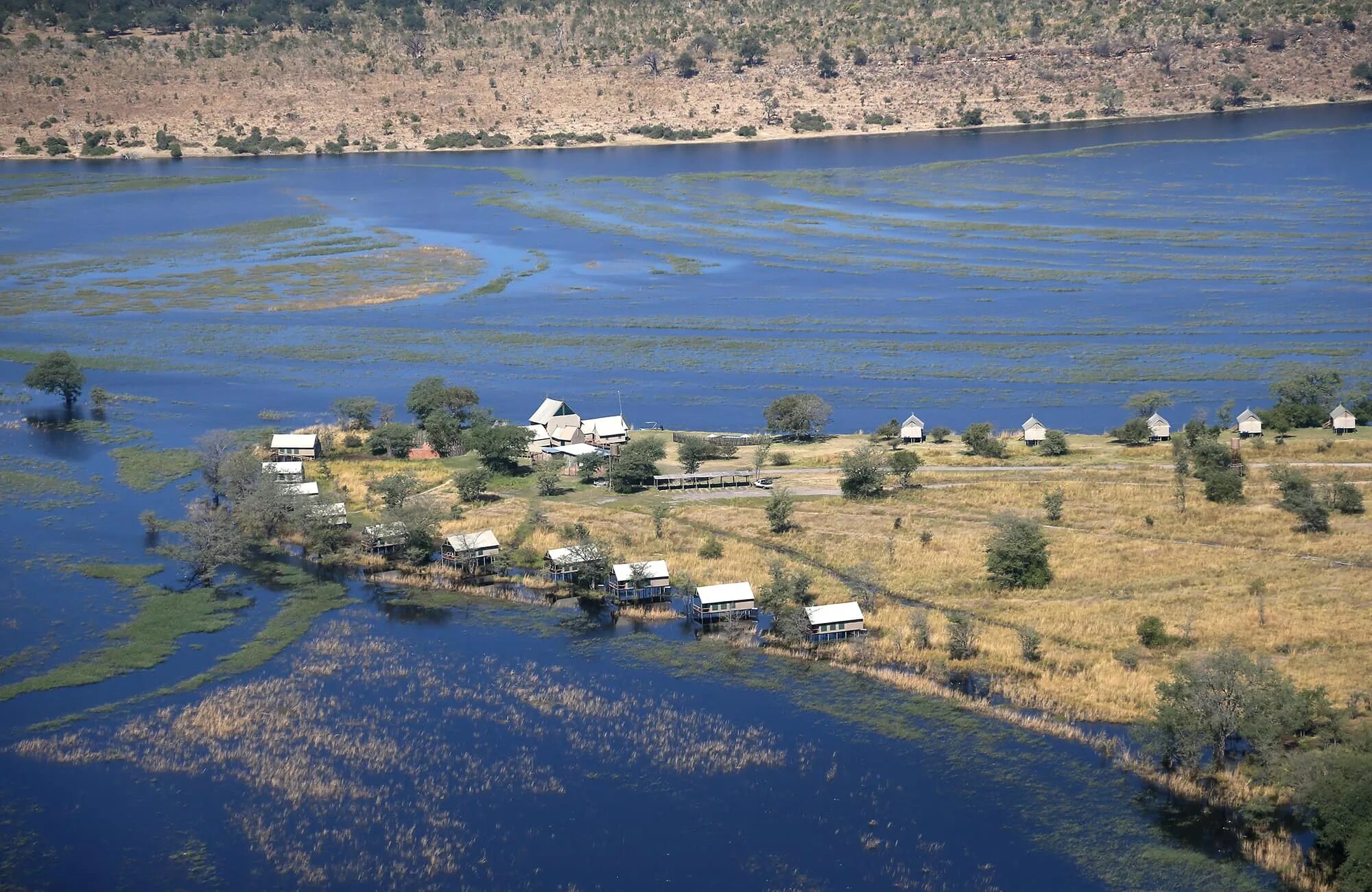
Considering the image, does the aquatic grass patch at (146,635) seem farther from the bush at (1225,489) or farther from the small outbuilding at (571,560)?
the bush at (1225,489)

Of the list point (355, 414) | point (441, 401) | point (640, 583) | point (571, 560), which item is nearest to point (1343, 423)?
point (640, 583)

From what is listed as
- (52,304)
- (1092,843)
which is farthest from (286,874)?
(52,304)

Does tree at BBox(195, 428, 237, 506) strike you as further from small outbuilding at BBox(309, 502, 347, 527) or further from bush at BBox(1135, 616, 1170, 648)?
bush at BBox(1135, 616, 1170, 648)

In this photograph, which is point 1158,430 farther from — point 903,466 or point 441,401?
point 441,401

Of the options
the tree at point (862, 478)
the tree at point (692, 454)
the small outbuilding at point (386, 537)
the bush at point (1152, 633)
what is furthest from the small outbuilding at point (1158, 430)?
the small outbuilding at point (386, 537)

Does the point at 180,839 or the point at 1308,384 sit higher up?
the point at 1308,384

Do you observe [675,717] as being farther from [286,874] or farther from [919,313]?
[919,313]

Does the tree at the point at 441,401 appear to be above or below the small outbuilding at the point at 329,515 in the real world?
above
